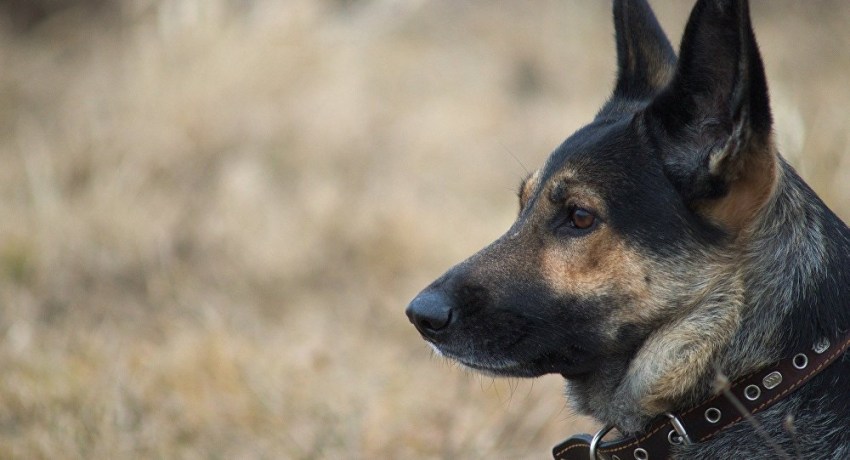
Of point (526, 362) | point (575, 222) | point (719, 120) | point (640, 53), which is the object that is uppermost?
point (640, 53)

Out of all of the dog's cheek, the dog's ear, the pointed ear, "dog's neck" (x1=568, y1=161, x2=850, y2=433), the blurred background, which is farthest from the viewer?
the blurred background

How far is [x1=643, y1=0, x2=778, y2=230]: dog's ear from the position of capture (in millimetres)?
2836

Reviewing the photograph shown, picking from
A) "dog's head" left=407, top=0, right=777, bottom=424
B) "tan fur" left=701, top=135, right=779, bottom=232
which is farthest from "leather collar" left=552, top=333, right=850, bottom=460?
"tan fur" left=701, top=135, right=779, bottom=232

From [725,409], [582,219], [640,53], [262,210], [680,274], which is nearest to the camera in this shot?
[725,409]

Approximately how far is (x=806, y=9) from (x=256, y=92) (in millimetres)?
7643

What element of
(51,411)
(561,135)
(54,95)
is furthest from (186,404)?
(561,135)

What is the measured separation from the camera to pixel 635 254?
10.2 ft

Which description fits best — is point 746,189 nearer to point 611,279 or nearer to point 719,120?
point 719,120

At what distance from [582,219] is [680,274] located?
370mm

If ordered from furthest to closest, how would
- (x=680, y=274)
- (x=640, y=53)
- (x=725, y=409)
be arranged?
(x=640, y=53) → (x=680, y=274) → (x=725, y=409)

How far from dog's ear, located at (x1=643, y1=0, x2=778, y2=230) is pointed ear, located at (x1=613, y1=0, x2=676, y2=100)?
26.7 inches

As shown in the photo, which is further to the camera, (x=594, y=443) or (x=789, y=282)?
(x=594, y=443)

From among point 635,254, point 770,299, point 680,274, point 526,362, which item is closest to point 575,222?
point 635,254

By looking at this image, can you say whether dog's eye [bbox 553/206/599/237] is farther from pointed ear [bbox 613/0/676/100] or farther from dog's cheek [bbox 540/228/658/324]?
pointed ear [bbox 613/0/676/100]
